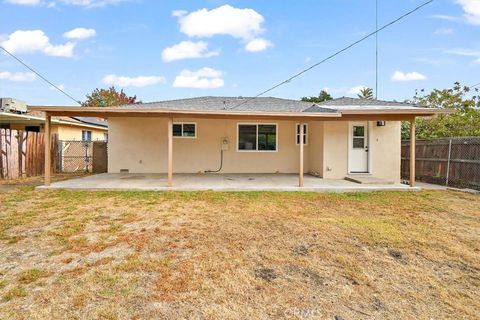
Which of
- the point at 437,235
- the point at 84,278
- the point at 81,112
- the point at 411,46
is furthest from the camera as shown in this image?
the point at 411,46

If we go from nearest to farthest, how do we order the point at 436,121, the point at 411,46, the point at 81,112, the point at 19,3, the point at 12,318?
the point at 12,318 < the point at 81,112 < the point at 19,3 < the point at 436,121 < the point at 411,46

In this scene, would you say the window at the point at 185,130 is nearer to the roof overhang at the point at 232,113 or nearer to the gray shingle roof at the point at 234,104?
the gray shingle roof at the point at 234,104

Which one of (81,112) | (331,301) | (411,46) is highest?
(411,46)

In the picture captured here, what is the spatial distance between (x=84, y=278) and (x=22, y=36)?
1914 cm

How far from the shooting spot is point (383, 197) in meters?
7.77

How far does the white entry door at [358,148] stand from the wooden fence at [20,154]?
11.8m

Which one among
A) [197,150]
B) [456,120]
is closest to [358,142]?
[197,150]

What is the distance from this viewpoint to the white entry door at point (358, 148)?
10.7 metres

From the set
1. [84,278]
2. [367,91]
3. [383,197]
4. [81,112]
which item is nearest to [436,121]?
[383,197]

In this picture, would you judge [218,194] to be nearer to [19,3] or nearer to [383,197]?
[383,197]

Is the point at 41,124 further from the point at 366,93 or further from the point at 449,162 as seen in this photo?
the point at 366,93

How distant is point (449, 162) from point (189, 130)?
9098 millimetres

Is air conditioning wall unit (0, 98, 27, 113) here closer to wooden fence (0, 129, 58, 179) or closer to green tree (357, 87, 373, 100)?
wooden fence (0, 129, 58, 179)

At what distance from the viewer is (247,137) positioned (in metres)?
12.6
